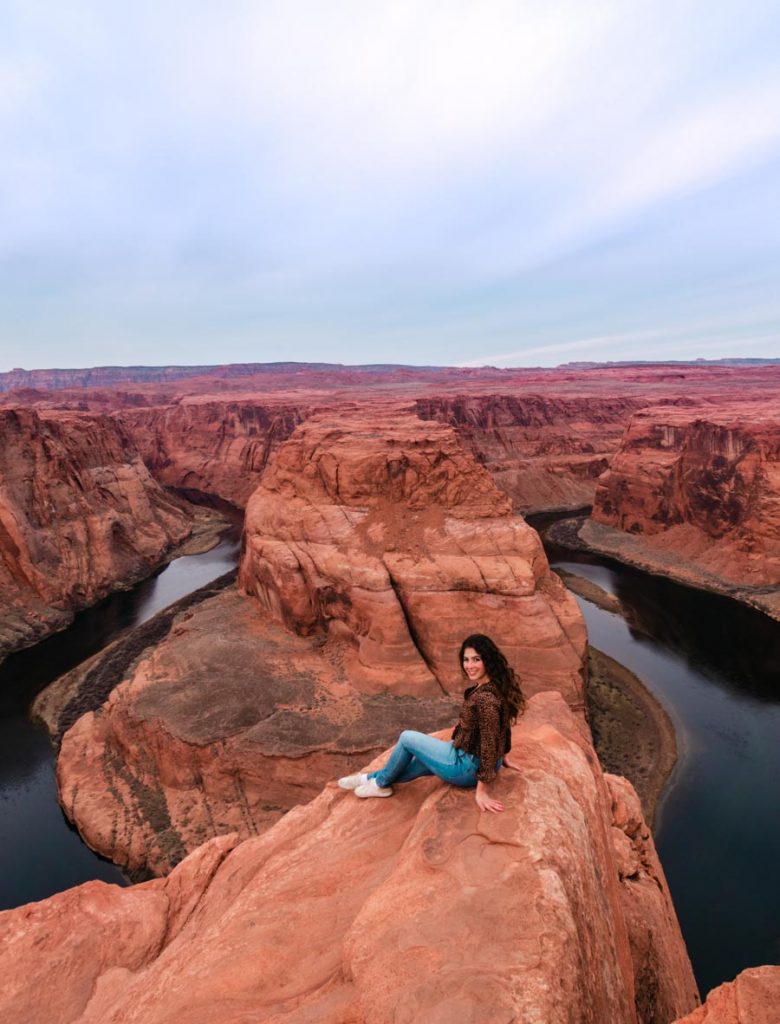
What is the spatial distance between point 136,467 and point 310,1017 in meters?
62.2

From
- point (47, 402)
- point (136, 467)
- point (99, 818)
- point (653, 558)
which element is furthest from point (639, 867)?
point (47, 402)

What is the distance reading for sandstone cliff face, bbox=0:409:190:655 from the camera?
123 ft

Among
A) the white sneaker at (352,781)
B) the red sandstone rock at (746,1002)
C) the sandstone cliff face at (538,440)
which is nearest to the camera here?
the red sandstone rock at (746,1002)

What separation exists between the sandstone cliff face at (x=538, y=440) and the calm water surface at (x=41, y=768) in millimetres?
43984

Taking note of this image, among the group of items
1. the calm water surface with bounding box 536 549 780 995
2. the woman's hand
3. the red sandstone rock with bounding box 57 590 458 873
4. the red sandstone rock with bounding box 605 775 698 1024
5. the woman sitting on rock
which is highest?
the woman sitting on rock

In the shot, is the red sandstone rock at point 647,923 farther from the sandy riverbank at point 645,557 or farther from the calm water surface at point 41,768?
the sandy riverbank at point 645,557

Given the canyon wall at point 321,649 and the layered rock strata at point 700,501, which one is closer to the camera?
the canyon wall at point 321,649

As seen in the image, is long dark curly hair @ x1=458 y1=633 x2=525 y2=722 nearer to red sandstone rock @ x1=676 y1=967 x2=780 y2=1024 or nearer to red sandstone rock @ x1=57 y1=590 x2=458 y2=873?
red sandstone rock @ x1=676 y1=967 x2=780 y2=1024

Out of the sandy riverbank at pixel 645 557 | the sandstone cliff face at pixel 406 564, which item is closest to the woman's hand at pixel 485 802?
the sandstone cliff face at pixel 406 564

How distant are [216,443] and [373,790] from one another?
81.5 m

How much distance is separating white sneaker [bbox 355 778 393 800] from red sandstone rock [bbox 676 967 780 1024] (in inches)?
164

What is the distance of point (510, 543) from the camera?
24.2 metres

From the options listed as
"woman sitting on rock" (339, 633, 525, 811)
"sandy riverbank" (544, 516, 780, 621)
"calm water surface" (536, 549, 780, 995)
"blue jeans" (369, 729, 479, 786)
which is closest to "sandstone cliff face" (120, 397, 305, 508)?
"sandy riverbank" (544, 516, 780, 621)

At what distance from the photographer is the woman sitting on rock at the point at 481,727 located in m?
6.49
